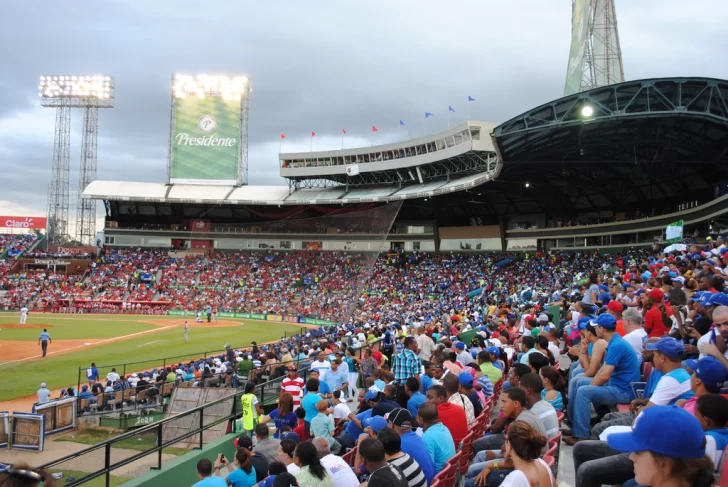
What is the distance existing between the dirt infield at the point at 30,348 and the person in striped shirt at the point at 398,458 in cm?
2699

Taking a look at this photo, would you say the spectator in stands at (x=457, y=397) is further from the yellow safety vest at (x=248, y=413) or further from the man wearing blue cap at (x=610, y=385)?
the yellow safety vest at (x=248, y=413)

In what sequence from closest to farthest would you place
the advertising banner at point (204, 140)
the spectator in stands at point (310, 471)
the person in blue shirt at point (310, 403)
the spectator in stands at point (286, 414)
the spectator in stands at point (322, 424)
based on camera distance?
the spectator in stands at point (310, 471), the spectator in stands at point (322, 424), the spectator in stands at point (286, 414), the person in blue shirt at point (310, 403), the advertising banner at point (204, 140)

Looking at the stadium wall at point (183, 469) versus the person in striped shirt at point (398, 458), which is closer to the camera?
the person in striped shirt at point (398, 458)

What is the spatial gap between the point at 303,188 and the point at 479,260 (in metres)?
22.5

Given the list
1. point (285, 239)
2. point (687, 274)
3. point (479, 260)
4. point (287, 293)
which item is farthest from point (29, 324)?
point (687, 274)

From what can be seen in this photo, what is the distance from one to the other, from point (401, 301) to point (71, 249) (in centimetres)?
4202

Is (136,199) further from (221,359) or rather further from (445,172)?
(221,359)

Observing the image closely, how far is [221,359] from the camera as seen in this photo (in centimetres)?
1922

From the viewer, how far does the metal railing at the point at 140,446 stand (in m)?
6.84

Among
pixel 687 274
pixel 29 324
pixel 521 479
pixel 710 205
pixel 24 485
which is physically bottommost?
pixel 29 324

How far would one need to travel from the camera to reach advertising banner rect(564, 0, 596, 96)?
3216cm

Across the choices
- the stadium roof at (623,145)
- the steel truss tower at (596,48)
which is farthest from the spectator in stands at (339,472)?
the steel truss tower at (596,48)

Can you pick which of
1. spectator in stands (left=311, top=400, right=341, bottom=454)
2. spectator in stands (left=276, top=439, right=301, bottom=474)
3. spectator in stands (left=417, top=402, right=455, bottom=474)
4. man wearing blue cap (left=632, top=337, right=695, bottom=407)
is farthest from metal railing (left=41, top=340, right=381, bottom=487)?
man wearing blue cap (left=632, top=337, right=695, bottom=407)

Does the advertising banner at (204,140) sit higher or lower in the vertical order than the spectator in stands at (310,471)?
higher
